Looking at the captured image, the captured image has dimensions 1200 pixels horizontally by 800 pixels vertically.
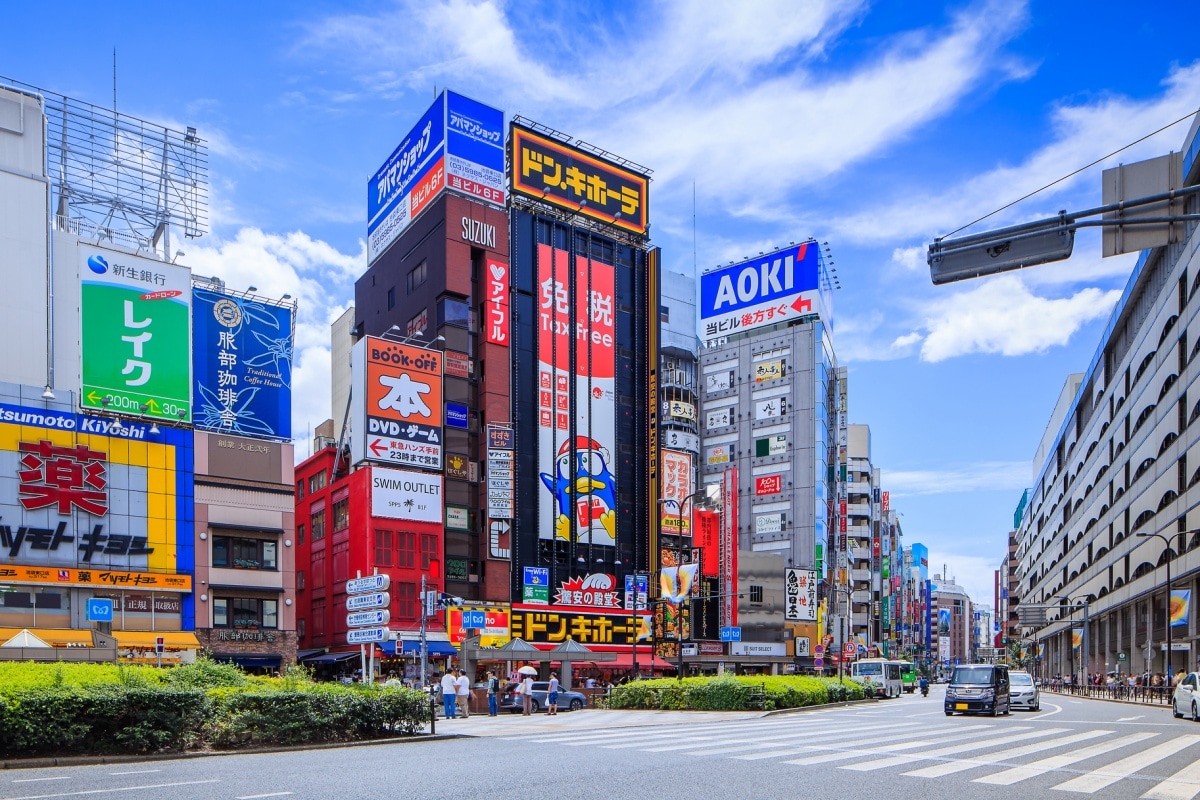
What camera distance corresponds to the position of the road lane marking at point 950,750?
1766 centimetres

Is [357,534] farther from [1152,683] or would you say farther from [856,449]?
[856,449]

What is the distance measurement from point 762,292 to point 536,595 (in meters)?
52.2

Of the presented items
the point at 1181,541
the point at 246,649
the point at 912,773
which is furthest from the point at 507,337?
the point at 912,773

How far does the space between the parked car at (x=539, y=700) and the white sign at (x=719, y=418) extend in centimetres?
7037

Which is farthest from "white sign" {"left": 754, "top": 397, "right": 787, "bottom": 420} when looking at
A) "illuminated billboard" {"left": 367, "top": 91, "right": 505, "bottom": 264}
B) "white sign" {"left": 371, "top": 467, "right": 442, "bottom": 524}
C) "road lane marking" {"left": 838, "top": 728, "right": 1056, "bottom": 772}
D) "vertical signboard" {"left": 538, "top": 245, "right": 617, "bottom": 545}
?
"road lane marking" {"left": 838, "top": 728, "right": 1056, "bottom": 772}

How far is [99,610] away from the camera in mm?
48625

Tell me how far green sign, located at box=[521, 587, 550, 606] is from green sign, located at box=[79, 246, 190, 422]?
24.5 meters

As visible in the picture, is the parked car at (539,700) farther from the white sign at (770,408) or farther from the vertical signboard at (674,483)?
the white sign at (770,408)

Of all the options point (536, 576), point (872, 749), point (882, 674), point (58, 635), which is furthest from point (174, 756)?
point (536, 576)

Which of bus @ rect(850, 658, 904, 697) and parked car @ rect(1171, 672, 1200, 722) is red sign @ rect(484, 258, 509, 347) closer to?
bus @ rect(850, 658, 904, 697)

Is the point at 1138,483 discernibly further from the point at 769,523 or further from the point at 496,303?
the point at 496,303

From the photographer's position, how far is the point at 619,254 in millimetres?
79750

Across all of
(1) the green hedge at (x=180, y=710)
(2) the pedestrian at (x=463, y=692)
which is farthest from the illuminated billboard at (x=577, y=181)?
(1) the green hedge at (x=180, y=710)

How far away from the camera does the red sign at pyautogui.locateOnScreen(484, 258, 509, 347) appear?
→ 69438 millimetres
